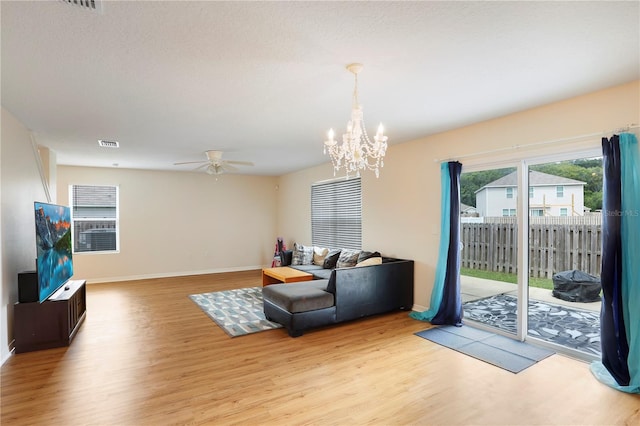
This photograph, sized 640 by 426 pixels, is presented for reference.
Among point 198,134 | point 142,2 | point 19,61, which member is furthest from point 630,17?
point 198,134

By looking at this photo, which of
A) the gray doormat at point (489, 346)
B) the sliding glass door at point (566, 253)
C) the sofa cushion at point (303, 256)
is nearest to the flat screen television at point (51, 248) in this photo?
the sofa cushion at point (303, 256)

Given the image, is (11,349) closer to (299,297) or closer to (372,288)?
(299,297)

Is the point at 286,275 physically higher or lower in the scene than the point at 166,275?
higher

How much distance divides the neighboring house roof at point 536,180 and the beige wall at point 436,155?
25cm

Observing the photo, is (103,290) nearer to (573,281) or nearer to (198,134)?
(198,134)

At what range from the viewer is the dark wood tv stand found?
3.52 m

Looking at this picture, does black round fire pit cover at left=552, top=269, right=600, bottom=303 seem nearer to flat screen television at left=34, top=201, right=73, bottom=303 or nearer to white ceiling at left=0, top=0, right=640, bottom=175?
white ceiling at left=0, top=0, right=640, bottom=175

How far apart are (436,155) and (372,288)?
2.11m

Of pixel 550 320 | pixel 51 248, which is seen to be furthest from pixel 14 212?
pixel 550 320

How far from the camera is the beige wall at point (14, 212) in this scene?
337 cm

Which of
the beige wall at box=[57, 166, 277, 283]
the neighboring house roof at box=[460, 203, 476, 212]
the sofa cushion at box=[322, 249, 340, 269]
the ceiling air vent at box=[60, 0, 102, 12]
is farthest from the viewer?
the beige wall at box=[57, 166, 277, 283]

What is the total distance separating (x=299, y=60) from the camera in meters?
2.45

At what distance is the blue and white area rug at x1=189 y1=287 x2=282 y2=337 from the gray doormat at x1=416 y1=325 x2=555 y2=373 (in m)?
2.10

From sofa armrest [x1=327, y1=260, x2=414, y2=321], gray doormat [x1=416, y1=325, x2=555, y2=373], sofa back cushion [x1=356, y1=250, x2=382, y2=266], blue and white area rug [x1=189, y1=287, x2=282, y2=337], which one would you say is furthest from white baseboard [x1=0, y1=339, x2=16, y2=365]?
gray doormat [x1=416, y1=325, x2=555, y2=373]
